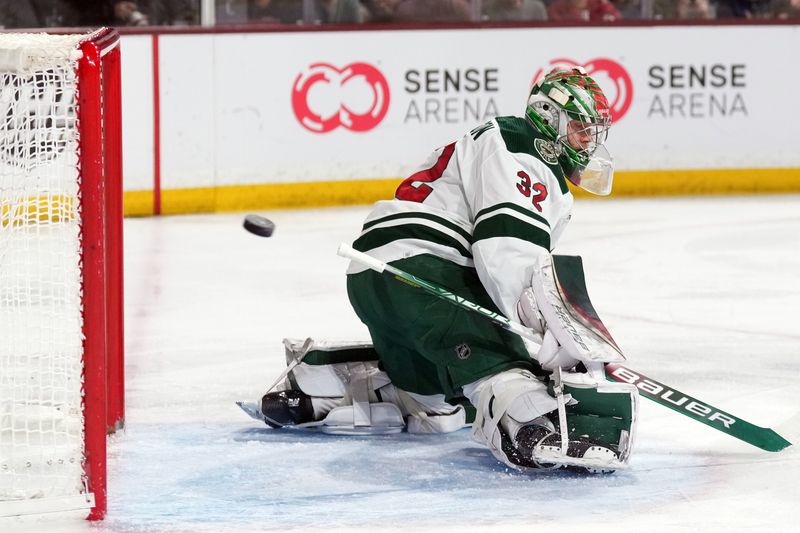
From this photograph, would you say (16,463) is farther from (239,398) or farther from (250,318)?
(250,318)

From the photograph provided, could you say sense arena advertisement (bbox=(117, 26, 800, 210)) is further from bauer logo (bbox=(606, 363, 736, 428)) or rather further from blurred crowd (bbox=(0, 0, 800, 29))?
bauer logo (bbox=(606, 363, 736, 428))

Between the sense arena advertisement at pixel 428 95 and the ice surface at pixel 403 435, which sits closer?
the ice surface at pixel 403 435

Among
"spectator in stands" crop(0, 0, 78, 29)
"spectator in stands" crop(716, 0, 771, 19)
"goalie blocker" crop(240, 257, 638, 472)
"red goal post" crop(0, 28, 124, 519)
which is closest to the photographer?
"red goal post" crop(0, 28, 124, 519)

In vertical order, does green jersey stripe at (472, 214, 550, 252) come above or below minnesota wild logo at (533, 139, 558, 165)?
below

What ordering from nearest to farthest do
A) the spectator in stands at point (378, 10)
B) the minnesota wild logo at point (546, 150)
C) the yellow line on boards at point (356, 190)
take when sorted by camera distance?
the minnesota wild logo at point (546, 150) → the yellow line on boards at point (356, 190) → the spectator in stands at point (378, 10)

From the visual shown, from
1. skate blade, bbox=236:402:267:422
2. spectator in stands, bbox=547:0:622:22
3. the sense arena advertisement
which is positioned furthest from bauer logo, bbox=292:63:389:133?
skate blade, bbox=236:402:267:422

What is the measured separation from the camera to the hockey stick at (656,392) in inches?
122

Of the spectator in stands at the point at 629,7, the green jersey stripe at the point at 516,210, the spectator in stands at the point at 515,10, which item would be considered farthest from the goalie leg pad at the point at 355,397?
the spectator in stands at the point at 629,7

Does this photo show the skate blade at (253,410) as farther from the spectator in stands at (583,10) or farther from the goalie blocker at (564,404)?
the spectator in stands at (583,10)

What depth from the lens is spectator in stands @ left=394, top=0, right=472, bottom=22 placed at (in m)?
7.19

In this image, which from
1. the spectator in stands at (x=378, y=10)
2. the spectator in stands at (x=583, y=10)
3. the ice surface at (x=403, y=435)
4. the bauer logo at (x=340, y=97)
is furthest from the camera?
the spectator in stands at (x=583, y=10)

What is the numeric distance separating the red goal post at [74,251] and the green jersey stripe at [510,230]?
77cm

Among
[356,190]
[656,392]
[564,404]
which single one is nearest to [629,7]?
[356,190]

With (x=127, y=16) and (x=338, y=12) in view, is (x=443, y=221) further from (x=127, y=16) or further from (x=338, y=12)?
(x=338, y=12)
